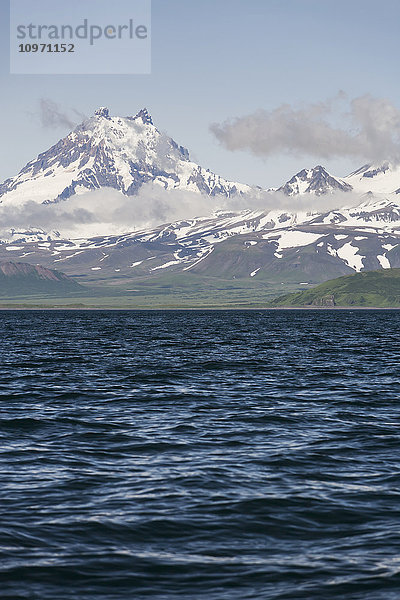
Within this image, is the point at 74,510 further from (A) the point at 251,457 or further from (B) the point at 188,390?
(B) the point at 188,390

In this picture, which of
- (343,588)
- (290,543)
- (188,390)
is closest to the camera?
(343,588)

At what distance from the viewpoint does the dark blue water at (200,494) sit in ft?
56.6

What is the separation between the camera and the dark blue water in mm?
17266

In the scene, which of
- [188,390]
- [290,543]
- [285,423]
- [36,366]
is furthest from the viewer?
[36,366]

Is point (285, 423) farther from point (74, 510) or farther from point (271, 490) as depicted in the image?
point (74, 510)

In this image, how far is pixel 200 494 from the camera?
81.0 ft

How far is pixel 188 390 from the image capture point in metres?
54.2

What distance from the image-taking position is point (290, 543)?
1992 centimetres

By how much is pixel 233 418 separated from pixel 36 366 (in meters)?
39.0

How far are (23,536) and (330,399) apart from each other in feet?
105

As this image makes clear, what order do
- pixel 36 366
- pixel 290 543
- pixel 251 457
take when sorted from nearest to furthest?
pixel 290 543 < pixel 251 457 < pixel 36 366

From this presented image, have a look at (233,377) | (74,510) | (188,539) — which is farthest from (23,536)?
Result: (233,377)

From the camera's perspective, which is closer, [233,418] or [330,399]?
[233,418]

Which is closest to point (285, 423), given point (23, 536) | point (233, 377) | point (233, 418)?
point (233, 418)
